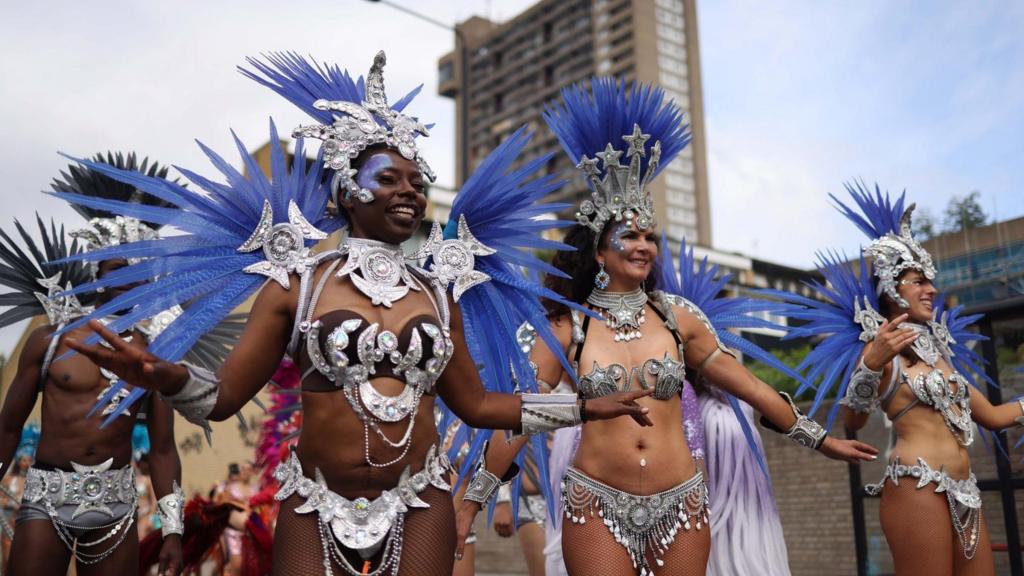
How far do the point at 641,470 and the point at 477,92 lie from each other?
80735 millimetres

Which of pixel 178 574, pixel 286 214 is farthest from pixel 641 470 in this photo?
pixel 178 574

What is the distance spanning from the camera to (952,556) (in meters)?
5.14

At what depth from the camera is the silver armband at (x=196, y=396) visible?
282 cm

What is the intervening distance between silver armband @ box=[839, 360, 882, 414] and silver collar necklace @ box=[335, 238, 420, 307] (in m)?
2.99

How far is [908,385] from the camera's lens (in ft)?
17.8

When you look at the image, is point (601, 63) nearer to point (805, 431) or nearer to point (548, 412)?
point (805, 431)

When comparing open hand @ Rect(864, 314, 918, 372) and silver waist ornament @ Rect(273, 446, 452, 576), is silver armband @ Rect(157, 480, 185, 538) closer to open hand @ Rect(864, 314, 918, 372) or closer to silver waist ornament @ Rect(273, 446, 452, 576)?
silver waist ornament @ Rect(273, 446, 452, 576)

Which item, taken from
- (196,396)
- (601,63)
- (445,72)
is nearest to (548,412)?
(196,396)

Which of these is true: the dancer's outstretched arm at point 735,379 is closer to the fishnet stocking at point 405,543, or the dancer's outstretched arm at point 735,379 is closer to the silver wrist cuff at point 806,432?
the silver wrist cuff at point 806,432

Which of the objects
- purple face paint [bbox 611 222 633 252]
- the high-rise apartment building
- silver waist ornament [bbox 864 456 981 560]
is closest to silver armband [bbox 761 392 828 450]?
purple face paint [bbox 611 222 633 252]

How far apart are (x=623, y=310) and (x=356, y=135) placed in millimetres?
1631

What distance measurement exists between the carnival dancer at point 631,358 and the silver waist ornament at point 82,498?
186 cm

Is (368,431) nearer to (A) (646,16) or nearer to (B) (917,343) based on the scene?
(B) (917,343)

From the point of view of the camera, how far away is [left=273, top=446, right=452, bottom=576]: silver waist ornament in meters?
2.92
